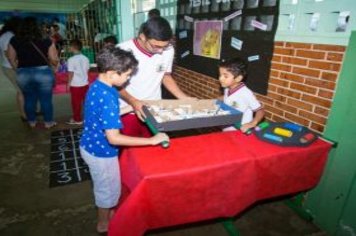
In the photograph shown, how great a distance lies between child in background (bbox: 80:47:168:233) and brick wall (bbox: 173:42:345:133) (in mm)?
1285

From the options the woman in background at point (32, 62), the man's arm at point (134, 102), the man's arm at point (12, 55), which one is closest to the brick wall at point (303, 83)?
the man's arm at point (134, 102)

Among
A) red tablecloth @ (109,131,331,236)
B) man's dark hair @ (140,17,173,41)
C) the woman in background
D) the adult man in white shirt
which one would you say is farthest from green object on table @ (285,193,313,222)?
the woman in background

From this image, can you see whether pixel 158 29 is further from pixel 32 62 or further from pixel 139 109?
pixel 32 62

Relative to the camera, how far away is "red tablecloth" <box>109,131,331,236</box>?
4.84 ft

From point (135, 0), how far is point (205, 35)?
3009 millimetres

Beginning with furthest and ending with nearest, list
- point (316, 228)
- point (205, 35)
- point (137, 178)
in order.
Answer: point (205, 35)
point (316, 228)
point (137, 178)

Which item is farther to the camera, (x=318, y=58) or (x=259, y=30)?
(x=259, y=30)

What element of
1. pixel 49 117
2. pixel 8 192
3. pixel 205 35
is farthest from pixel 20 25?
pixel 205 35

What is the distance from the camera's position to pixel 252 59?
8.79 feet

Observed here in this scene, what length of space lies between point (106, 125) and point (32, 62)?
2893 mm

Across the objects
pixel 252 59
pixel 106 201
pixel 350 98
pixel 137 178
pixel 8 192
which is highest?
pixel 252 59

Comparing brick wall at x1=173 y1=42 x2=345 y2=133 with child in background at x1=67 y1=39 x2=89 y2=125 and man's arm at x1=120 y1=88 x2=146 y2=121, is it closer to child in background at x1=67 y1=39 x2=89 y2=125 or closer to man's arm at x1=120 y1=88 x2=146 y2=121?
man's arm at x1=120 y1=88 x2=146 y2=121

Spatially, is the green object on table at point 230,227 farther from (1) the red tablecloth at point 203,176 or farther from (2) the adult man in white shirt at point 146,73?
(2) the adult man in white shirt at point 146,73

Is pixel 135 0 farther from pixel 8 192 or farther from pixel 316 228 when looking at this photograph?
pixel 316 228
